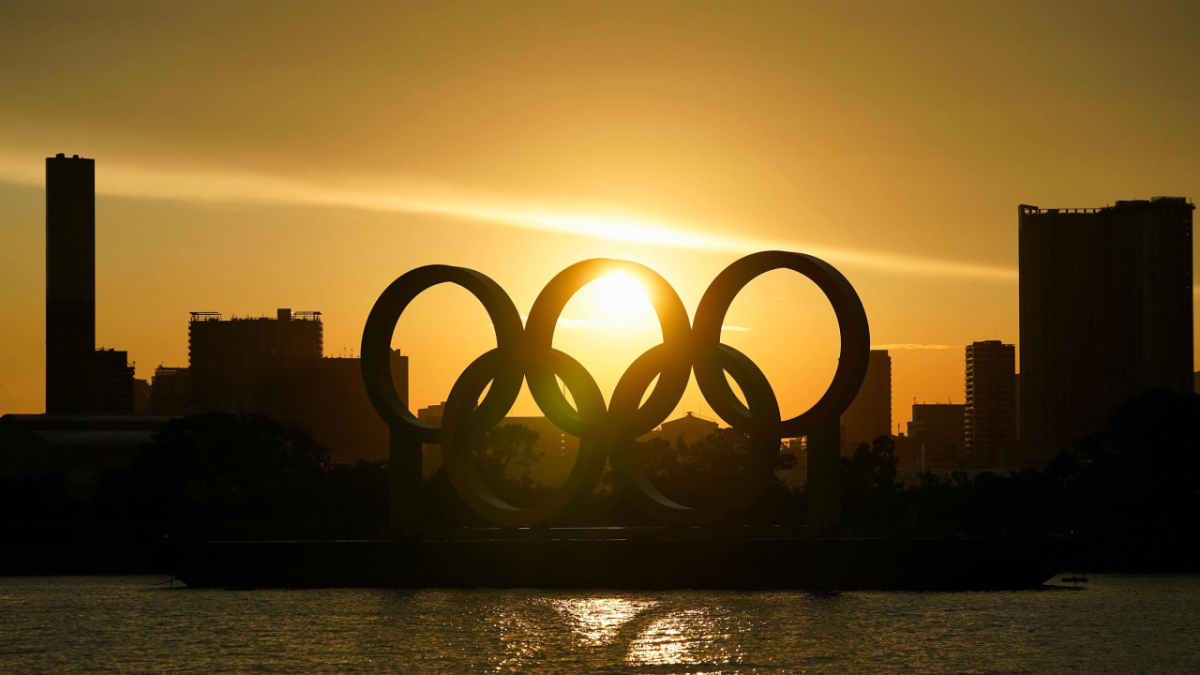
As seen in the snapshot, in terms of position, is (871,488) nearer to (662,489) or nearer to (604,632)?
(662,489)

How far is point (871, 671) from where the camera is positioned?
3775cm

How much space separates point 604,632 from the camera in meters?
44.2

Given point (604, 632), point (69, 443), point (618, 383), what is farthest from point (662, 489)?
point (69, 443)

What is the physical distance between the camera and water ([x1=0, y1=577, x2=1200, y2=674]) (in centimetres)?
3909

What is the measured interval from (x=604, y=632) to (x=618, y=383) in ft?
41.1

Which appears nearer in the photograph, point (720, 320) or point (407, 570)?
point (720, 320)

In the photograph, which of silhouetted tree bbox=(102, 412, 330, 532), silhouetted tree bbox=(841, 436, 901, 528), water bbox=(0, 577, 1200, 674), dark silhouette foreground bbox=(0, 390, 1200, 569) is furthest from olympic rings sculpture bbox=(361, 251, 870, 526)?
silhouetted tree bbox=(841, 436, 901, 528)

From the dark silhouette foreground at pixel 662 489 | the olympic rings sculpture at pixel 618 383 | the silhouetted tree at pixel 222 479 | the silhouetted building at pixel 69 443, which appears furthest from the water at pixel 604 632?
the silhouetted building at pixel 69 443

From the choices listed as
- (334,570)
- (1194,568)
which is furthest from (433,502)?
(1194,568)

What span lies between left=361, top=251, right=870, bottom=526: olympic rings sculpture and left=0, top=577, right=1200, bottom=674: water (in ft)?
13.6

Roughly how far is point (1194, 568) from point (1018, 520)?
968 cm

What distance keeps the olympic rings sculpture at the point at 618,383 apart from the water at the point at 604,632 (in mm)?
4137

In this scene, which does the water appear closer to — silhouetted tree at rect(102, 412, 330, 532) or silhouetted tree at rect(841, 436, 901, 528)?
silhouetted tree at rect(102, 412, 330, 532)

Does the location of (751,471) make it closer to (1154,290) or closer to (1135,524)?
(1135,524)
